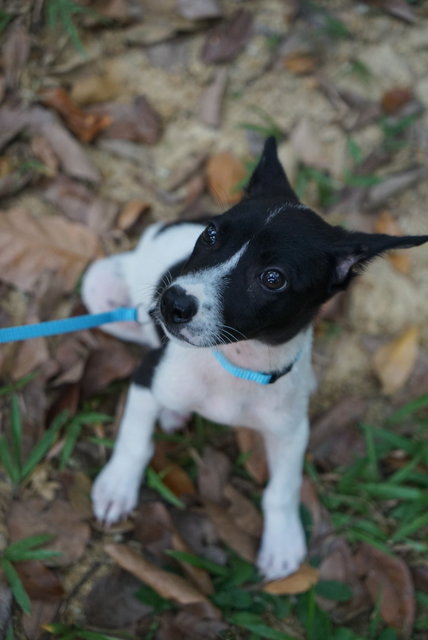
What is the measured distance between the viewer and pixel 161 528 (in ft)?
12.3

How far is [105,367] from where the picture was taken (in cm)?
420

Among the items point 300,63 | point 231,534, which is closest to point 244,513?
point 231,534

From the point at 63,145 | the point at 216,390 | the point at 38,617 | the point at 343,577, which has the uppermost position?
the point at 63,145

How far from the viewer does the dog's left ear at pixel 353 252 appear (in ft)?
9.10

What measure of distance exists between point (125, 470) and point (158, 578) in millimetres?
613

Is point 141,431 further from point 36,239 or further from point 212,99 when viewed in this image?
point 212,99

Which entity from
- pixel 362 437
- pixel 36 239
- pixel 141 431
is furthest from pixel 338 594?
pixel 36 239

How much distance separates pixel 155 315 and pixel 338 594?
2004mm

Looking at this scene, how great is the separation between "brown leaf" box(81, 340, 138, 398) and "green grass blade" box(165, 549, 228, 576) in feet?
3.62

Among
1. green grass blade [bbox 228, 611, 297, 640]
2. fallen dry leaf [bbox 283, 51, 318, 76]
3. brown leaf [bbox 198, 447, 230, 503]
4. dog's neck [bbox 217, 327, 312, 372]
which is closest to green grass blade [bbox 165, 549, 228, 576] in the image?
green grass blade [bbox 228, 611, 297, 640]

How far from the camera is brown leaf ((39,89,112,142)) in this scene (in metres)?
4.93

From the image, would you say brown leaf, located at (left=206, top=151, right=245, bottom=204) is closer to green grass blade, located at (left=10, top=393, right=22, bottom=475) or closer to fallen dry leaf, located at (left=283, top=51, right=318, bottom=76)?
fallen dry leaf, located at (left=283, top=51, right=318, bottom=76)

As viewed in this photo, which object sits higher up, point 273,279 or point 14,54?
point 14,54

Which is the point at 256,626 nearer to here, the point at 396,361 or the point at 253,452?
the point at 253,452
